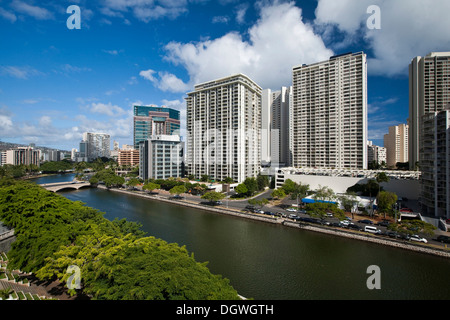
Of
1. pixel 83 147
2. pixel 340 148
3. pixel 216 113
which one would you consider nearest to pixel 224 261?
pixel 216 113

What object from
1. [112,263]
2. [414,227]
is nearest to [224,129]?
[414,227]

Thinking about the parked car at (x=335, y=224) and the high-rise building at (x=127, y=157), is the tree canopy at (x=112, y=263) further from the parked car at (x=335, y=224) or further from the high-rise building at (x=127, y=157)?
the high-rise building at (x=127, y=157)

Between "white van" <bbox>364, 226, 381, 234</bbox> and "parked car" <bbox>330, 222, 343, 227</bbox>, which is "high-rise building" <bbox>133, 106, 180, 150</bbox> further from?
"white van" <bbox>364, 226, 381, 234</bbox>

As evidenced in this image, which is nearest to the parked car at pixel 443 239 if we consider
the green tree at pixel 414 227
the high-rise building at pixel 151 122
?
the green tree at pixel 414 227

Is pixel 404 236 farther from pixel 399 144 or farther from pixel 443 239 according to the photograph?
pixel 399 144
